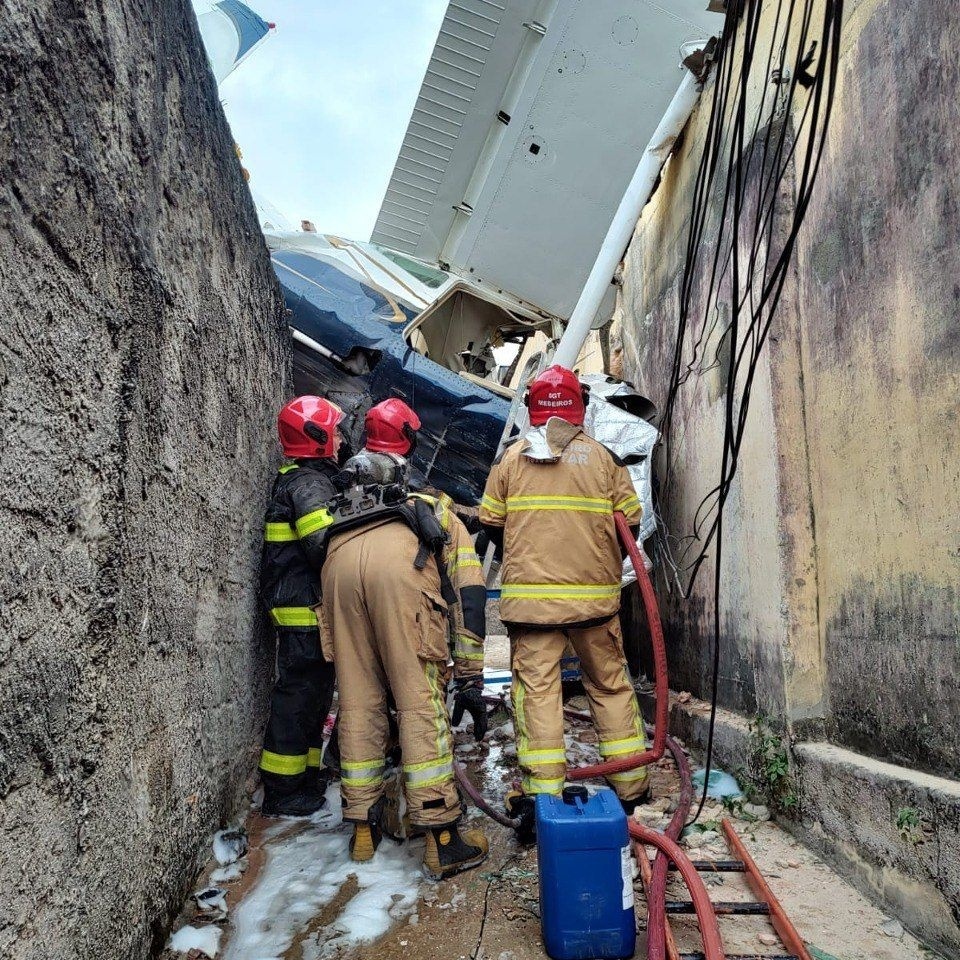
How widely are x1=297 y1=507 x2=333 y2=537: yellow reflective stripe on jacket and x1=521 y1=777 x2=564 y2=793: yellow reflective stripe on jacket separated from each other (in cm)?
129

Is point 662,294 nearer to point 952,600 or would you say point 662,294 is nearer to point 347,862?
point 952,600

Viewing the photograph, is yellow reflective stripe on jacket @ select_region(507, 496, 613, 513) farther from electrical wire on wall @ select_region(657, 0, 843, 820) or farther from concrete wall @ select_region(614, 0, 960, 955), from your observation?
concrete wall @ select_region(614, 0, 960, 955)

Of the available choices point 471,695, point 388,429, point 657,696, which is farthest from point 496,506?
point 657,696

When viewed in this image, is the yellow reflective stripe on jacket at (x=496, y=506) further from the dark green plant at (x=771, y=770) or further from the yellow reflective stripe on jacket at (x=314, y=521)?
the dark green plant at (x=771, y=770)

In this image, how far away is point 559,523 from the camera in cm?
293

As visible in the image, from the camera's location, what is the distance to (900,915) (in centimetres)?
188

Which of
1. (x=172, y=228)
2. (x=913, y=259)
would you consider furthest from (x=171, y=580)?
(x=913, y=259)

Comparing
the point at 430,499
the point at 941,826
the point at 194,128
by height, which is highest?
the point at 194,128

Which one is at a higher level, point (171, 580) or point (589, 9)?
point (589, 9)

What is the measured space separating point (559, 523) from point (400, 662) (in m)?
0.85

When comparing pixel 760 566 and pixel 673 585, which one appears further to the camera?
pixel 673 585

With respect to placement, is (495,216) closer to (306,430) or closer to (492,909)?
(306,430)

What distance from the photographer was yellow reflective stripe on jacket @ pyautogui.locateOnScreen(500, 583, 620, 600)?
111 inches

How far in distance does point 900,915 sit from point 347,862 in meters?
1.70
